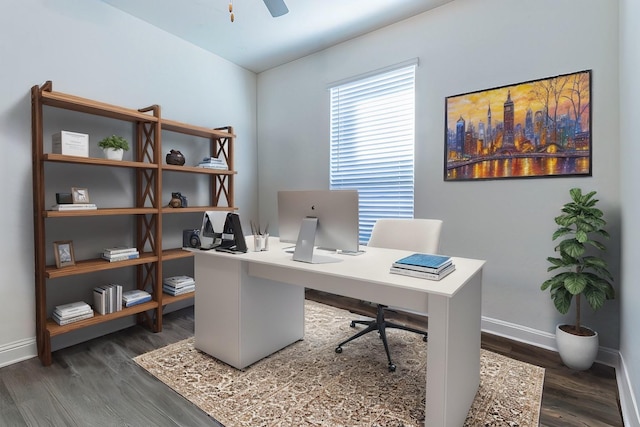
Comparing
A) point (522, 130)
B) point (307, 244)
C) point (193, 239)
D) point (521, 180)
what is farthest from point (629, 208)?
point (193, 239)

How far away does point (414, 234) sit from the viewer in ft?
8.30

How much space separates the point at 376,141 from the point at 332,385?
235 centimetres

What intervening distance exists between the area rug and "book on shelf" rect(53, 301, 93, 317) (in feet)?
1.95

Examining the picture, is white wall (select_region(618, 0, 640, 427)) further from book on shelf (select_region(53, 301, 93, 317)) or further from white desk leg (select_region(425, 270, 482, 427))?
book on shelf (select_region(53, 301, 93, 317))

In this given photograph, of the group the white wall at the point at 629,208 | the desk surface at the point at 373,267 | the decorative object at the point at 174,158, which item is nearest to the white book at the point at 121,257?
the desk surface at the point at 373,267

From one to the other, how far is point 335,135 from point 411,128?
92 centimetres

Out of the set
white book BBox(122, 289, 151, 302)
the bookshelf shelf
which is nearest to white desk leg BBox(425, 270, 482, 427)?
the bookshelf shelf

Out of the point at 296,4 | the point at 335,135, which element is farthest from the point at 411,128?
the point at 296,4

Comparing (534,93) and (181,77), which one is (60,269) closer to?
(181,77)

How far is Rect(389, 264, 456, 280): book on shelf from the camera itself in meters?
1.50

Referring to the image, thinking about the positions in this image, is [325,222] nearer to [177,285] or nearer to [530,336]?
[177,285]

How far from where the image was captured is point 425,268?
5.01 ft

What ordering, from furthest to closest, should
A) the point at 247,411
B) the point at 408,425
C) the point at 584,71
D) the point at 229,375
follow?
the point at 584,71, the point at 229,375, the point at 247,411, the point at 408,425

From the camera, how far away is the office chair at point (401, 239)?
241cm
